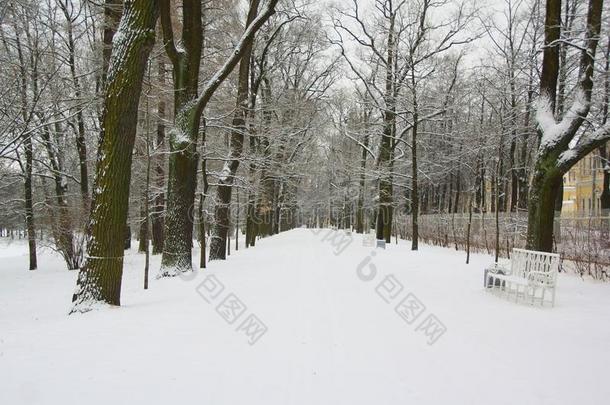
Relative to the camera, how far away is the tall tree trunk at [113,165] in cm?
637

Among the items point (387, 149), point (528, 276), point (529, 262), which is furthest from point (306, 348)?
point (387, 149)

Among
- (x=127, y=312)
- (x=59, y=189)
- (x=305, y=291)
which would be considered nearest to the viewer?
(x=127, y=312)

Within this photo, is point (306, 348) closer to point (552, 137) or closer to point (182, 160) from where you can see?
point (182, 160)

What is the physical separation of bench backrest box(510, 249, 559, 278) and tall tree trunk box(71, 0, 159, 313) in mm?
7800

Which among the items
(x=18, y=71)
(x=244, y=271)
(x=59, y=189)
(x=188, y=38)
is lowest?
(x=244, y=271)

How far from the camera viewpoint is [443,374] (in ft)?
13.7

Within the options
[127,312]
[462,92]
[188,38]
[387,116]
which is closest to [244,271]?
[127,312]

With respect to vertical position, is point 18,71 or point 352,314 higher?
point 18,71

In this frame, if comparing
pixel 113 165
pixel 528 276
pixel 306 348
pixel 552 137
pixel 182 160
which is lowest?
pixel 306 348

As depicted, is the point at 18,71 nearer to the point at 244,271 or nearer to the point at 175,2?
the point at 175,2

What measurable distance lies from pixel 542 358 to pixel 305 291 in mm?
4420

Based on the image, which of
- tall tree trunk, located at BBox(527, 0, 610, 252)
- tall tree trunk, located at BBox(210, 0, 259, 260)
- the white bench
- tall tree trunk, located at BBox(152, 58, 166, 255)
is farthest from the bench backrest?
tall tree trunk, located at BBox(152, 58, 166, 255)

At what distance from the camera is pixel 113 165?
638cm

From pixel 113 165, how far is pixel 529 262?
8.35 meters
